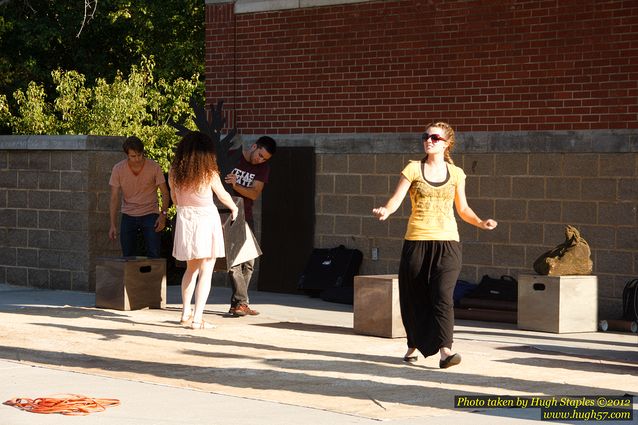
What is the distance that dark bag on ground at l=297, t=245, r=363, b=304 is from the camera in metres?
17.2

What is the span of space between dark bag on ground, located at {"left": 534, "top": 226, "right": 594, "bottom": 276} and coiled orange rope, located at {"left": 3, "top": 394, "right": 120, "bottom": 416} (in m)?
6.28

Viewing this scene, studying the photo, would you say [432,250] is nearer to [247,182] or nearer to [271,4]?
[247,182]

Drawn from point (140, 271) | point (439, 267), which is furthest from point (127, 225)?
point (439, 267)

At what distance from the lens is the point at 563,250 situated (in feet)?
46.2

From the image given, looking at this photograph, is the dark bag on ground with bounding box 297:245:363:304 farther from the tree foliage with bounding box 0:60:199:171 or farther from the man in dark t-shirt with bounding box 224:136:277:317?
the tree foliage with bounding box 0:60:199:171

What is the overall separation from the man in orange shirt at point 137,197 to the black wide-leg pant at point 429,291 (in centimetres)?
495

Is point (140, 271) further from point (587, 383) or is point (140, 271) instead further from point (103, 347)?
point (587, 383)

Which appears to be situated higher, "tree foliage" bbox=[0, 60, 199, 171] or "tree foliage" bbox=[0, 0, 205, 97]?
"tree foliage" bbox=[0, 0, 205, 97]

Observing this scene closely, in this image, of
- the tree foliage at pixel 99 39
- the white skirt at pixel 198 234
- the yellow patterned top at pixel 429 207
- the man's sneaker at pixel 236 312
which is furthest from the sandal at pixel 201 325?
the tree foliage at pixel 99 39

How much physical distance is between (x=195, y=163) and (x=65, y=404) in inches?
184

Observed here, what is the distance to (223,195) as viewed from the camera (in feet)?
42.8

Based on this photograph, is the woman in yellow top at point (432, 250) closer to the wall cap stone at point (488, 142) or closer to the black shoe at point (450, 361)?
the black shoe at point (450, 361)

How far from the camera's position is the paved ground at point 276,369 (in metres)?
8.62

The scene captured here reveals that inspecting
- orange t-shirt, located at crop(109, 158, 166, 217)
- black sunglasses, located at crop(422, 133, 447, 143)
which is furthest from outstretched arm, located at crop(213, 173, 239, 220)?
black sunglasses, located at crop(422, 133, 447, 143)
